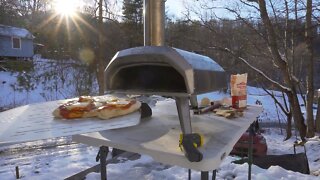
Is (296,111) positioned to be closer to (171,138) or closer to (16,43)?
(171,138)

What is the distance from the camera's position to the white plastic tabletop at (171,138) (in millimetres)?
1121

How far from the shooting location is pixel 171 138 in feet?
4.50

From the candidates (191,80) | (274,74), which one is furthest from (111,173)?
(274,74)

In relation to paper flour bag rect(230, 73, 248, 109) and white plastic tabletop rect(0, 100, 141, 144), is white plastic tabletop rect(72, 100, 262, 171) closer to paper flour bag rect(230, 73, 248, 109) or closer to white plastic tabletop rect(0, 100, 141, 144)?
white plastic tabletop rect(0, 100, 141, 144)

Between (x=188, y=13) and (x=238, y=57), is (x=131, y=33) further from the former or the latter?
(x=238, y=57)

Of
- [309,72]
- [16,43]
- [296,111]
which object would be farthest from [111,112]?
[16,43]

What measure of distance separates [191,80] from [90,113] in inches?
18.5

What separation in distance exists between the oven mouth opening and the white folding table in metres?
0.21

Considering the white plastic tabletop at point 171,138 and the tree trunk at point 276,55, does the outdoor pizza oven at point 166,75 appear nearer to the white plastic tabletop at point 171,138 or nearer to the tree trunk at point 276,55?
the white plastic tabletop at point 171,138

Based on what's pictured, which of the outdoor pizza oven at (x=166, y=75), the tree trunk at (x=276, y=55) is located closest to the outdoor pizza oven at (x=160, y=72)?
the outdoor pizza oven at (x=166, y=75)

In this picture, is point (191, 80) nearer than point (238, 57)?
Yes

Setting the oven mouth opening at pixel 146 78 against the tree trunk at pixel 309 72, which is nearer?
the oven mouth opening at pixel 146 78

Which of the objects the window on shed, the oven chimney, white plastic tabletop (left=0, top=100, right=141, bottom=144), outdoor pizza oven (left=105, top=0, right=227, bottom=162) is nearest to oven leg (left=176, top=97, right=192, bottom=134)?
outdoor pizza oven (left=105, top=0, right=227, bottom=162)

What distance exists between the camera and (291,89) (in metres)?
9.45
